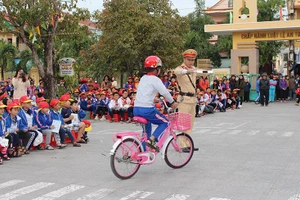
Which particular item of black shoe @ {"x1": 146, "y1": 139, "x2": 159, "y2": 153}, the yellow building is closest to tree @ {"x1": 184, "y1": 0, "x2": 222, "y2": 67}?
the yellow building

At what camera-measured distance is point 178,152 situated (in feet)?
28.2

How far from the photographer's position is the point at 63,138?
11.4m

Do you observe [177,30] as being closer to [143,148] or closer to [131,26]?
[131,26]

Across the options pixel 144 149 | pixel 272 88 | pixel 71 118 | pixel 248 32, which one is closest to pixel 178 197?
pixel 144 149

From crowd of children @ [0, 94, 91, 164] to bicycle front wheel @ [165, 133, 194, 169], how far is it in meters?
3.35

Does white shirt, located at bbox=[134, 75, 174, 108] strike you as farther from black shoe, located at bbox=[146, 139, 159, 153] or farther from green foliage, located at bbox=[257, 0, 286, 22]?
green foliage, located at bbox=[257, 0, 286, 22]

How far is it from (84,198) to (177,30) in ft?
73.3

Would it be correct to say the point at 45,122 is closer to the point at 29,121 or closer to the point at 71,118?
the point at 29,121

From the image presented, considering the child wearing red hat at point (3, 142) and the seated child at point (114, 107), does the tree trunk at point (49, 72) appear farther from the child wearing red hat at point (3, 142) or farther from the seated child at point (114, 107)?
the child wearing red hat at point (3, 142)

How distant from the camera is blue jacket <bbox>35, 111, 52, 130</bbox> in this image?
10.8 m

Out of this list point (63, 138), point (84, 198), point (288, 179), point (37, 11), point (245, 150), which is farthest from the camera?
point (37, 11)

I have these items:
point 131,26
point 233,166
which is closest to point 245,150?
point 233,166

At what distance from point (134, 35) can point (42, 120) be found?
1612cm

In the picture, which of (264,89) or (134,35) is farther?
(134,35)
